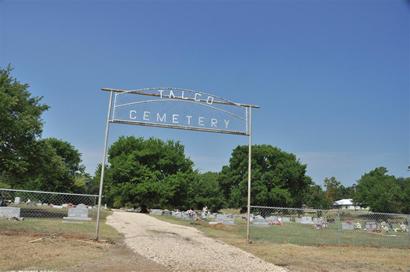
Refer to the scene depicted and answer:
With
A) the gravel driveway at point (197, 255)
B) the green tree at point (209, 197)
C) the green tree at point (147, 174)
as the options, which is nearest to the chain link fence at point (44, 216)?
the gravel driveway at point (197, 255)

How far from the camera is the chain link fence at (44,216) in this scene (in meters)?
16.4

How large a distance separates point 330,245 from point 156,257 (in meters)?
9.25

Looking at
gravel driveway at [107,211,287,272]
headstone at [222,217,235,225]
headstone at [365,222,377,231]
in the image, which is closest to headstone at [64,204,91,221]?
gravel driveway at [107,211,287,272]

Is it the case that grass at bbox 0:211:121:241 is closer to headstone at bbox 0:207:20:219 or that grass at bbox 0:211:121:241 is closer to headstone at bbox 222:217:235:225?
headstone at bbox 0:207:20:219

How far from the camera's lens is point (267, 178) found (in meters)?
76.7

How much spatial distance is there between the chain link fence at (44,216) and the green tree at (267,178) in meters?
54.4

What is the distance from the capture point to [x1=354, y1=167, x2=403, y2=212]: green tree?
80.9 metres

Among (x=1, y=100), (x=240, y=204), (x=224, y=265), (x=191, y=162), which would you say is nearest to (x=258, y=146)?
(x=240, y=204)

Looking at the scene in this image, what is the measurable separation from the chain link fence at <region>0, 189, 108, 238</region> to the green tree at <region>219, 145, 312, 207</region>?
2141 inches

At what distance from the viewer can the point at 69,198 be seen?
75.2ft

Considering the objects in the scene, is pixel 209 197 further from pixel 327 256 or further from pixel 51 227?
pixel 327 256

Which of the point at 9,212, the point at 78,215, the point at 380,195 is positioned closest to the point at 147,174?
the point at 78,215

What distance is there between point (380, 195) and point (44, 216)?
242 feet

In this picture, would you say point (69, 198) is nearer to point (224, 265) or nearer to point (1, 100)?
point (1, 100)
